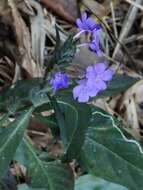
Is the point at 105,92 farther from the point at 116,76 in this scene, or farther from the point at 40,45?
the point at 40,45

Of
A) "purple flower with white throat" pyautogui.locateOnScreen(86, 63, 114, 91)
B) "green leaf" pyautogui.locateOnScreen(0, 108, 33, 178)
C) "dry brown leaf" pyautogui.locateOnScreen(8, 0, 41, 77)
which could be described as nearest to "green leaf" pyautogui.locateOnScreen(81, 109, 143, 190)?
"green leaf" pyautogui.locateOnScreen(0, 108, 33, 178)

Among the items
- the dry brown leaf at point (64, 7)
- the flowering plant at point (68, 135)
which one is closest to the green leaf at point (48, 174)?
the flowering plant at point (68, 135)

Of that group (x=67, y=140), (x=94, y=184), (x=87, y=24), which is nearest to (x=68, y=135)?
(x=67, y=140)

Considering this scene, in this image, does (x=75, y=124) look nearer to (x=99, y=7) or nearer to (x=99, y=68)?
(x=99, y=68)

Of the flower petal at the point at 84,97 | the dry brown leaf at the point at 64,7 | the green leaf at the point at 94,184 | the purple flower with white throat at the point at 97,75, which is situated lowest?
the green leaf at the point at 94,184

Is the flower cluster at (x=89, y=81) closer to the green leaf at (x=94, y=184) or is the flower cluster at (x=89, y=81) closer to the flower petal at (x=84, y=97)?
the flower petal at (x=84, y=97)

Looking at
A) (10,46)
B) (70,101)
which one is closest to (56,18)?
(10,46)
